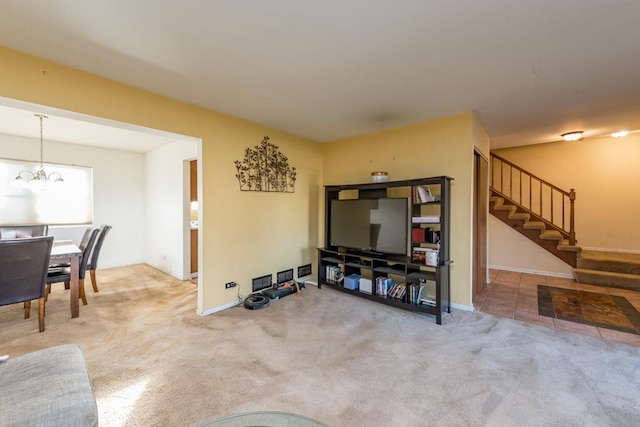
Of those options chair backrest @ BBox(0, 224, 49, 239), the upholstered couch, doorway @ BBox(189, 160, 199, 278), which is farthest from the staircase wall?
chair backrest @ BBox(0, 224, 49, 239)

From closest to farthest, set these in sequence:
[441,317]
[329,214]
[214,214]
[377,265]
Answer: [441,317], [214,214], [377,265], [329,214]

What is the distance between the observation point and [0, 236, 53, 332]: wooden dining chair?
2.38 metres

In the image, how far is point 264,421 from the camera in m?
1.15

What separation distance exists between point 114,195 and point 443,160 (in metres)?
6.09

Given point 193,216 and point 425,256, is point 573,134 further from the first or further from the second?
point 193,216

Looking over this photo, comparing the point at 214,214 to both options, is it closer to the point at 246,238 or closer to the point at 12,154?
the point at 246,238

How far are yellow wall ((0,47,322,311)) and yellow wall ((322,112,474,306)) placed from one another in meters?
1.13

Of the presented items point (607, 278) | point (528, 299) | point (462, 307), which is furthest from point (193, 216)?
point (607, 278)

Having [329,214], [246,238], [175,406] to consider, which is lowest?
[175,406]

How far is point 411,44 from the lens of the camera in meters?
1.87

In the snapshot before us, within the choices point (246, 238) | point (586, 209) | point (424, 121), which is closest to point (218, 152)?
point (246, 238)

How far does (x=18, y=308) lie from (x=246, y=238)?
2811 millimetres

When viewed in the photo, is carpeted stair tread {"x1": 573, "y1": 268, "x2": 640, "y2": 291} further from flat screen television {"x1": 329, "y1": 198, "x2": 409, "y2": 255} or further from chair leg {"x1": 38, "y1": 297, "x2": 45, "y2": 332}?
chair leg {"x1": 38, "y1": 297, "x2": 45, "y2": 332}

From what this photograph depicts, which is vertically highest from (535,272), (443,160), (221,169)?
(443,160)
